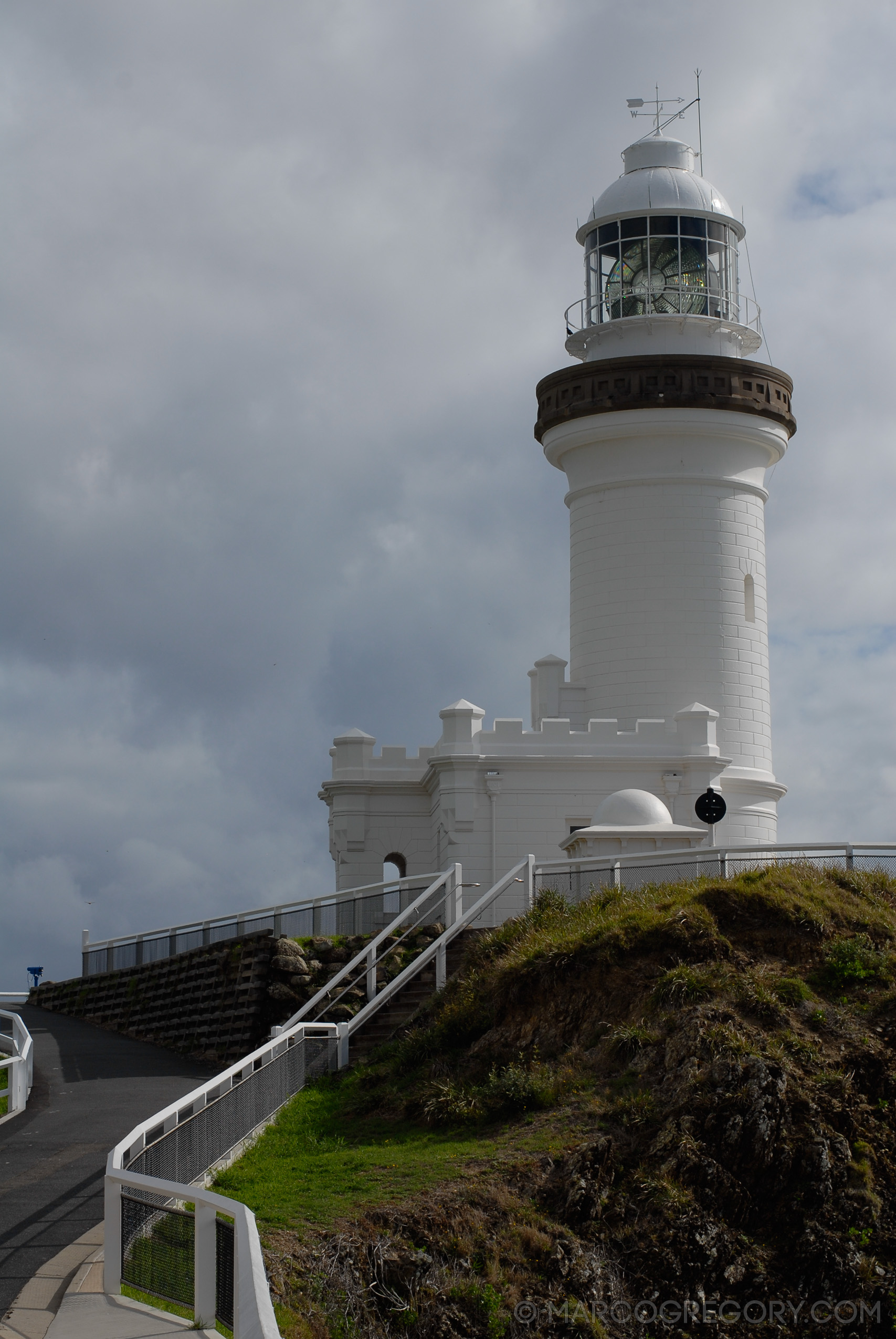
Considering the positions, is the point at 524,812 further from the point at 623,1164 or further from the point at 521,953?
the point at 623,1164

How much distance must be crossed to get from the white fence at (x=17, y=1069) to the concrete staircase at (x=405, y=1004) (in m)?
5.08

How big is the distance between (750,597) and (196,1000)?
606 inches

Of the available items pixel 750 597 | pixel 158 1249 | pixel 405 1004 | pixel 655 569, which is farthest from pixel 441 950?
pixel 750 597

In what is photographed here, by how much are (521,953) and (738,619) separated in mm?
14359

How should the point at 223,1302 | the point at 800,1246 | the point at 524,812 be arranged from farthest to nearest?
1. the point at 524,812
2. the point at 800,1246
3. the point at 223,1302

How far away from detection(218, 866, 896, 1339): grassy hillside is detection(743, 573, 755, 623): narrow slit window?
13.0 meters

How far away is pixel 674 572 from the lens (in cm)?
3475

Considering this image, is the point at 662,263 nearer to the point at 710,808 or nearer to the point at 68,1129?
the point at 710,808

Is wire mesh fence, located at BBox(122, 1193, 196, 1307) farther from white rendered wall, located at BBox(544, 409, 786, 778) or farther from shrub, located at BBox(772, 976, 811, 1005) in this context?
white rendered wall, located at BBox(544, 409, 786, 778)

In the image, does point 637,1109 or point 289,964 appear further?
point 289,964

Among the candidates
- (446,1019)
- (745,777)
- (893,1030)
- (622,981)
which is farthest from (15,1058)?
(745,777)

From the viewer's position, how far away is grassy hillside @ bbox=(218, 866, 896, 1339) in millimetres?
15766

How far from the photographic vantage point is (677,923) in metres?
21.7

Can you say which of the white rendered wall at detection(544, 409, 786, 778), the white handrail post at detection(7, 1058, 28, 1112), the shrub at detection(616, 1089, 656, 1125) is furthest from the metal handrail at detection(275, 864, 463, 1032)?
the white rendered wall at detection(544, 409, 786, 778)
